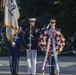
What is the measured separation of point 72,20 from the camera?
92.7ft

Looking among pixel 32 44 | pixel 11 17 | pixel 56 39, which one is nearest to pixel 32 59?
pixel 32 44

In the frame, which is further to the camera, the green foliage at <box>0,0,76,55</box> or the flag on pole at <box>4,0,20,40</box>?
the green foliage at <box>0,0,76,55</box>

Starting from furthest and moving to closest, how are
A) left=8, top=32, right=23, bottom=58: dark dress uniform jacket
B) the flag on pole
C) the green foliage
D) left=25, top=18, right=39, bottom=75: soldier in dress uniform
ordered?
the green foliage < left=8, top=32, right=23, bottom=58: dark dress uniform jacket < left=25, top=18, right=39, bottom=75: soldier in dress uniform < the flag on pole

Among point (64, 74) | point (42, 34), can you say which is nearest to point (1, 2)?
point (42, 34)

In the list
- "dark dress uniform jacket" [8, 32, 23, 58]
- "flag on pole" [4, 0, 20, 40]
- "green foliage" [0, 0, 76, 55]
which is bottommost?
"dark dress uniform jacket" [8, 32, 23, 58]

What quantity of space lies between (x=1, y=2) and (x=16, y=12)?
60cm

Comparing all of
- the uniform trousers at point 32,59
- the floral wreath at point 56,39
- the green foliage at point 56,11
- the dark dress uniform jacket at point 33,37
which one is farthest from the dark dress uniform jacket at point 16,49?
the green foliage at point 56,11

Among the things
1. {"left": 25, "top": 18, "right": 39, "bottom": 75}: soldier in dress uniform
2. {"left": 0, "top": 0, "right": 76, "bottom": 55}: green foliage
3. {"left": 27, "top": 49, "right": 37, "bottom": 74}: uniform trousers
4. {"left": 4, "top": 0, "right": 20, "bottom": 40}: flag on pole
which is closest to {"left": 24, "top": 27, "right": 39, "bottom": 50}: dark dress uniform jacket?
{"left": 25, "top": 18, "right": 39, "bottom": 75}: soldier in dress uniform

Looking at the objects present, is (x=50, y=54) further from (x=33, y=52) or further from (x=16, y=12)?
(x=16, y=12)

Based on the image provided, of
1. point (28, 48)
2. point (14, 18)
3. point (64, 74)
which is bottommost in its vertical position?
point (64, 74)

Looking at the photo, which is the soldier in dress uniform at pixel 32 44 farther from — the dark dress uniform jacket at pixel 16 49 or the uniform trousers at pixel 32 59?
the dark dress uniform jacket at pixel 16 49

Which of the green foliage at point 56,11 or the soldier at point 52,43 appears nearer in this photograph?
the soldier at point 52,43

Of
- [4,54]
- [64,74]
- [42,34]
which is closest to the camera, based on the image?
[42,34]

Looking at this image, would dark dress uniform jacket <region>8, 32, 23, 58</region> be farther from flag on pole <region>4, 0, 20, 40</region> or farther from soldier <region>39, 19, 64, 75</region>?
soldier <region>39, 19, 64, 75</region>
